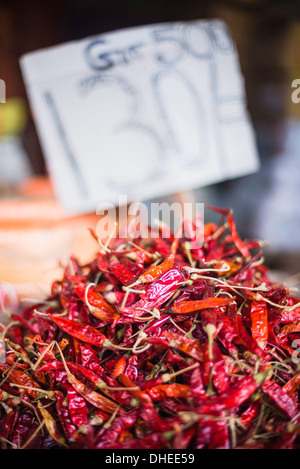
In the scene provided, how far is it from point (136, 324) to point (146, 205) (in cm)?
133

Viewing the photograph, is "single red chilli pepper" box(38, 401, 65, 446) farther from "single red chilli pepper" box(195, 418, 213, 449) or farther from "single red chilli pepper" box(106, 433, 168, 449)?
"single red chilli pepper" box(195, 418, 213, 449)

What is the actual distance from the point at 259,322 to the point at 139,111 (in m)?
1.38

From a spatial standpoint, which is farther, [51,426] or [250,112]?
[250,112]

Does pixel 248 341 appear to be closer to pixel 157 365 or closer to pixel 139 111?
pixel 157 365

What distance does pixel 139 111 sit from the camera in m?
2.02

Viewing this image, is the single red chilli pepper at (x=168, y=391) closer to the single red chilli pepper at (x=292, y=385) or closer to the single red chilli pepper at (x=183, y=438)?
the single red chilli pepper at (x=183, y=438)

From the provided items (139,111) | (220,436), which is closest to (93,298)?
(220,436)

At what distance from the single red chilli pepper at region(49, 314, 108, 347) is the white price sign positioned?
0.89 metres

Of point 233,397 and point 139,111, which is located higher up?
point 139,111

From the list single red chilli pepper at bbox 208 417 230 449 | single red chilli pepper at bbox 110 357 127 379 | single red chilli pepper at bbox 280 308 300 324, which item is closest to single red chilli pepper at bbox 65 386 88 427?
single red chilli pepper at bbox 110 357 127 379

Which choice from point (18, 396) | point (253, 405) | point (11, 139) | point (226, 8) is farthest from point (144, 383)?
point (11, 139)

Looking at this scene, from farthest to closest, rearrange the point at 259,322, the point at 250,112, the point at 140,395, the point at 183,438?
1. the point at 250,112
2. the point at 259,322
3. the point at 140,395
4. the point at 183,438

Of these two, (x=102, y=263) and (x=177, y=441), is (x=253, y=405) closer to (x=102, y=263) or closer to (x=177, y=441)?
(x=177, y=441)

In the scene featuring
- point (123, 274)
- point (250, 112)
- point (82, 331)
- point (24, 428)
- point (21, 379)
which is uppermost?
point (250, 112)
